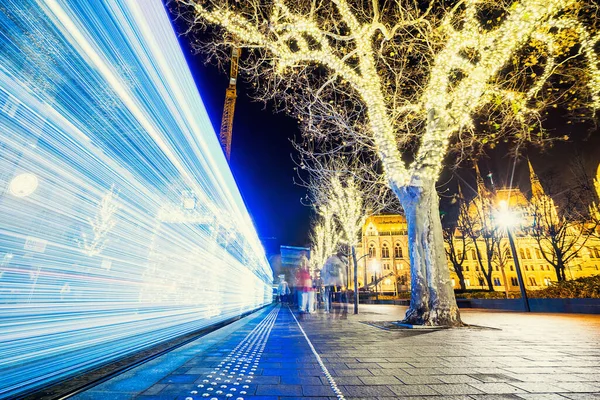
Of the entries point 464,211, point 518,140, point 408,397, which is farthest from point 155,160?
point 464,211

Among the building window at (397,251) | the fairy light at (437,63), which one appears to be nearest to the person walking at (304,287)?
the fairy light at (437,63)

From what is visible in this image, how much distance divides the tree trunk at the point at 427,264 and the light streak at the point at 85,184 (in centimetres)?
641

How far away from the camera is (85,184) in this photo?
2465mm

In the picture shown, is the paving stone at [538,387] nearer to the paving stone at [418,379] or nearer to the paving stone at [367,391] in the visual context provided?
the paving stone at [418,379]

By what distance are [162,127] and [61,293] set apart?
2490mm

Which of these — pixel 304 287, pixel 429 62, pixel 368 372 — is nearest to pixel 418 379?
pixel 368 372

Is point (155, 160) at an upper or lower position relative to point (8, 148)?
upper

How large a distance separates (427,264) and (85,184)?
26.0ft

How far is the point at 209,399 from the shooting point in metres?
2.16

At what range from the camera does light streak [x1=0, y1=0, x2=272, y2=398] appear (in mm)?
1847

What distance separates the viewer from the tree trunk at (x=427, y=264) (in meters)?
7.41

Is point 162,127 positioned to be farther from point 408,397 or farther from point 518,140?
point 518,140

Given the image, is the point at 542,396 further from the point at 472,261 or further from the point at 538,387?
the point at 472,261

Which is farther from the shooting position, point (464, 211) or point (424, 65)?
point (464, 211)
